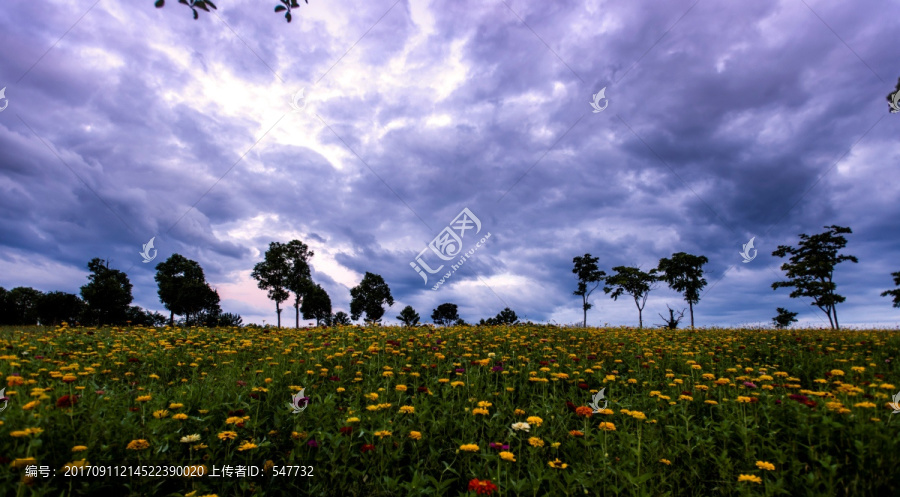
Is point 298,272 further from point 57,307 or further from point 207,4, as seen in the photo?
point 207,4

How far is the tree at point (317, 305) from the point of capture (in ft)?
170

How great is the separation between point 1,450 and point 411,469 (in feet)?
12.6

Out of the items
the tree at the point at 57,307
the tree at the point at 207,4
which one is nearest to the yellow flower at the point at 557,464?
the tree at the point at 207,4

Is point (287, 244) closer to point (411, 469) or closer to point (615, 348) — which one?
point (615, 348)

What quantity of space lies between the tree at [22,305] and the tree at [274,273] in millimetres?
38385

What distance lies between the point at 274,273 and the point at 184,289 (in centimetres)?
997

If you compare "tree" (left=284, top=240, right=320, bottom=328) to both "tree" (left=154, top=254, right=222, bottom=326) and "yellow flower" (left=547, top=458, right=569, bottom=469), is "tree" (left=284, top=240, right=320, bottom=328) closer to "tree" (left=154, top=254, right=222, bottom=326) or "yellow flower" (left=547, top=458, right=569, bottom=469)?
"tree" (left=154, top=254, right=222, bottom=326)

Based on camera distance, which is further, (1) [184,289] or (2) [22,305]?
(2) [22,305]

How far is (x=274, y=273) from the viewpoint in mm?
49594

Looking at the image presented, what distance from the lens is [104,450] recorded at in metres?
4.23

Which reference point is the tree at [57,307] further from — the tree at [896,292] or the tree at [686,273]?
the tree at [896,292]

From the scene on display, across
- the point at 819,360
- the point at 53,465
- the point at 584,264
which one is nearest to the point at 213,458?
the point at 53,465

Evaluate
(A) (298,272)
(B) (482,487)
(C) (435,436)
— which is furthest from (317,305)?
(B) (482,487)

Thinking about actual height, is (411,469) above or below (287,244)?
below
